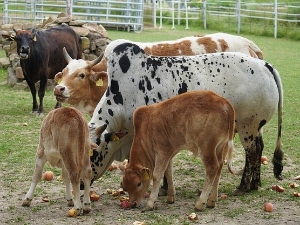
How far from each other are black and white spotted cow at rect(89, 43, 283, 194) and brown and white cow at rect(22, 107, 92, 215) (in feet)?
2.29

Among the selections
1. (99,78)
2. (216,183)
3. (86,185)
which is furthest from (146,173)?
(99,78)

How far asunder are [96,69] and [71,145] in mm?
3154

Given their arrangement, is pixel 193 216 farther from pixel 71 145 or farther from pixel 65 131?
pixel 65 131

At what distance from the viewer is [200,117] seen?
604cm

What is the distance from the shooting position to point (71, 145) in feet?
19.3

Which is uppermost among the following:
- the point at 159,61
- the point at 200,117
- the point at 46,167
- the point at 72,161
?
the point at 159,61

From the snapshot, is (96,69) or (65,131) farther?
(96,69)

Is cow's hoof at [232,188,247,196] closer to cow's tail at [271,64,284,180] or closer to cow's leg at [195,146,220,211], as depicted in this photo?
cow's tail at [271,64,284,180]

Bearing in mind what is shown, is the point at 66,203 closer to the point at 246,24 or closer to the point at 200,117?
the point at 200,117

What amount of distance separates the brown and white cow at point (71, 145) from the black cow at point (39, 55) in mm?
5683

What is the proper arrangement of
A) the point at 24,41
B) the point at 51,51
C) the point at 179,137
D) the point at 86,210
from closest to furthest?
the point at 86,210
the point at 179,137
the point at 24,41
the point at 51,51

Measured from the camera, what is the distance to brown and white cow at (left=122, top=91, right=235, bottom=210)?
6.03 m

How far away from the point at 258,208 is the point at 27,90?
9.04 meters

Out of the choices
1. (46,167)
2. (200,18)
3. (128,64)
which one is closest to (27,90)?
(46,167)
